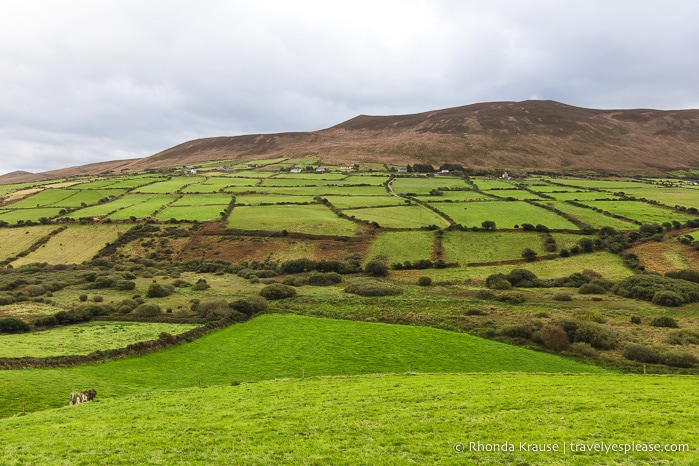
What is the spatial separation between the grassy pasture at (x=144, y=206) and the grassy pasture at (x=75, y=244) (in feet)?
24.1

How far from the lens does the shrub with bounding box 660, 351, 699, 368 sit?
29.6 m

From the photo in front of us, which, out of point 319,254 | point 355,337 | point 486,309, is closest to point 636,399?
point 355,337

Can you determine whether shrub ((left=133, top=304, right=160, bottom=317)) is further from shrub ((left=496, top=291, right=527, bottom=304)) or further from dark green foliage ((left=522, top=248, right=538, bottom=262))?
dark green foliage ((left=522, top=248, right=538, bottom=262))

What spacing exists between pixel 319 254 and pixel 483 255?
31.4m

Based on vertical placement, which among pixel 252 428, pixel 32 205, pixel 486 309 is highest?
pixel 32 205

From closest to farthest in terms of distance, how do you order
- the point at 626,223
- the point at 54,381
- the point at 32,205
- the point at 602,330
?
the point at 54,381 < the point at 602,330 < the point at 626,223 < the point at 32,205

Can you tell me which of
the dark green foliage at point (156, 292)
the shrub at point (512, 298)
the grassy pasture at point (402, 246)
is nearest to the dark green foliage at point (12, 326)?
the dark green foliage at point (156, 292)

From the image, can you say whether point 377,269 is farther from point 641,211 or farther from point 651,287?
point 641,211

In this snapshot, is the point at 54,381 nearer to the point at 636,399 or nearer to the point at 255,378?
the point at 255,378

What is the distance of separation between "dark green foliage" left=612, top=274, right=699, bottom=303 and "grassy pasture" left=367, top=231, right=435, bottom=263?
30647 mm

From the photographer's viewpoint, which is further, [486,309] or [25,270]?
[25,270]

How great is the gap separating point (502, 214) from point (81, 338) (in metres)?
85.9

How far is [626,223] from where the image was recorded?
85062 millimetres

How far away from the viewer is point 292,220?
310 ft
